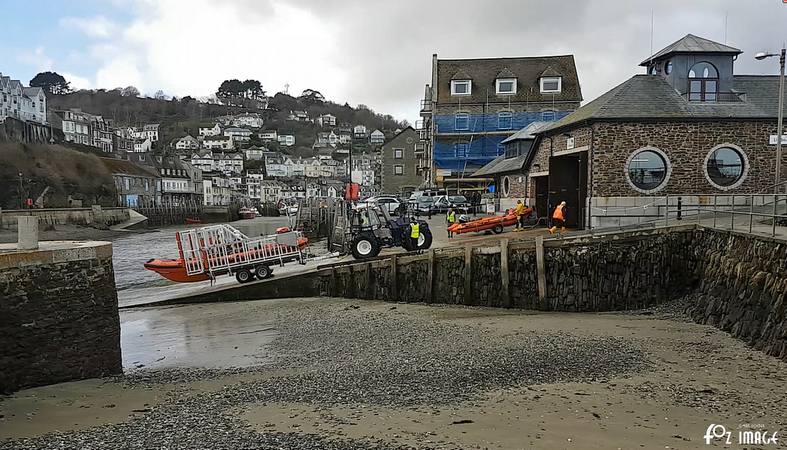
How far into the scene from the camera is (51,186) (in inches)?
2504

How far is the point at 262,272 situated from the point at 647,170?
1336 centimetres

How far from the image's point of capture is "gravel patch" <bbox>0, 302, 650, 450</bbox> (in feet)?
20.5

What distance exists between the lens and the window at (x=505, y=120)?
161ft

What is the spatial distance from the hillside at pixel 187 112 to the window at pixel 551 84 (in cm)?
10961

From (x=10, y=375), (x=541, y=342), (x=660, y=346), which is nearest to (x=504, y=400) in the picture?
(x=541, y=342)

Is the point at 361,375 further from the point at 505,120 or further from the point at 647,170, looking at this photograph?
the point at 505,120

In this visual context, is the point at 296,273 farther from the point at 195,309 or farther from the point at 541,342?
the point at 541,342

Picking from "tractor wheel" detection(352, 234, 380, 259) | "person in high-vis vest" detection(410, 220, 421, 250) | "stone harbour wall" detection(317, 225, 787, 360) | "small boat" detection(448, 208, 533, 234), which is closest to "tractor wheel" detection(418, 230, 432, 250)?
"person in high-vis vest" detection(410, 220, 421, 250)

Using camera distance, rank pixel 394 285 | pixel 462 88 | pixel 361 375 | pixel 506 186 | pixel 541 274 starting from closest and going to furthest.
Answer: pixel 361 375
pixel 541 274
pixel 394 285
pixel 506 186
pixel 462 88

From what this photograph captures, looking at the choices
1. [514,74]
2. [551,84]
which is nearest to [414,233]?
[514,74]

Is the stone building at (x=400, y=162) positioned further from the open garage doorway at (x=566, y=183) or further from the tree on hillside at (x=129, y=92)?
the tree on hillside at (x=129, y=92)

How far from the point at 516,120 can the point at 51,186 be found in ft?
163

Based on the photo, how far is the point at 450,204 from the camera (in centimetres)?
3959

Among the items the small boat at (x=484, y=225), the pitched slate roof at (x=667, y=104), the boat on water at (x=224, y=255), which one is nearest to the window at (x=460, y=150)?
the small boat at (x=484, y=225)
